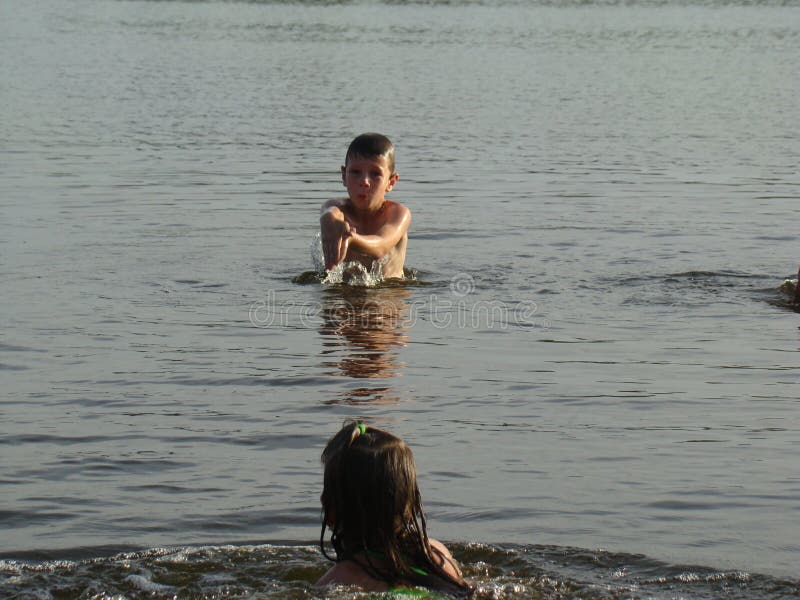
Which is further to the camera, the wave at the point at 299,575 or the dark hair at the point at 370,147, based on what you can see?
the dark hair at the point at 370,147

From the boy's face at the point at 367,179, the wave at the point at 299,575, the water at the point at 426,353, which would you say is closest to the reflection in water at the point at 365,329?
the water at the point at 426,353

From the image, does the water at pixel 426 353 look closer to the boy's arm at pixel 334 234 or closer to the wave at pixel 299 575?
the wave at pixel 299 575

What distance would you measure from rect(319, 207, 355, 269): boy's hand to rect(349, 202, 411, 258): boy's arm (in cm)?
10

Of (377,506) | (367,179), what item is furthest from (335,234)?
(377,506)

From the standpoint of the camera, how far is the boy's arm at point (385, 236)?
9984 millimetres

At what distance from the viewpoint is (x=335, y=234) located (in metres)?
9.69

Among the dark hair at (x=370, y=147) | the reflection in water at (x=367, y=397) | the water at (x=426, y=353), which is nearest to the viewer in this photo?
the water at (x=426, y=353)

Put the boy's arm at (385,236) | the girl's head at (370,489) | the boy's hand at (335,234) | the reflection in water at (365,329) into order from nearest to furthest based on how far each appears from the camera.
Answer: the girl's head at (370,489), the reflection in water at (365,329), the boy's hand at (335,234), the boy's arm at (385,236)

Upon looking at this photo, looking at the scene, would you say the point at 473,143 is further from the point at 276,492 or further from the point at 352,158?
the point at 276,492

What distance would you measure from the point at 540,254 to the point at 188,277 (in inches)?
120

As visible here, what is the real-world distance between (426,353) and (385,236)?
7.72 feet

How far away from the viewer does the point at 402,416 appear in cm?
664

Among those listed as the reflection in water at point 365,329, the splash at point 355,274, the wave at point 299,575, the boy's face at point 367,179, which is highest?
the boy's face at point 367,179

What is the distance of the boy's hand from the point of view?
9695mm
